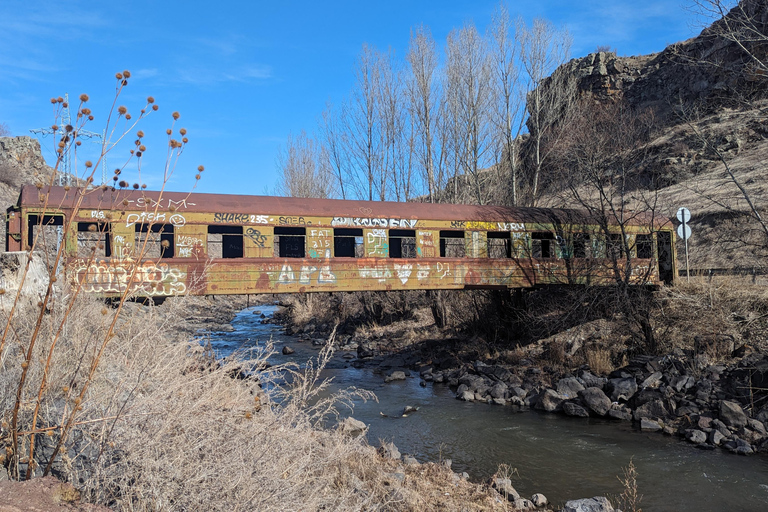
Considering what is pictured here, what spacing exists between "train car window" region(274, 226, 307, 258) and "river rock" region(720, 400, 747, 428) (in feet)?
27.4

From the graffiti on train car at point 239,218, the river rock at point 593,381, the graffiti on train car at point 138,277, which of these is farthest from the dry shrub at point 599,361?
the graffiti on train car at point 138,277

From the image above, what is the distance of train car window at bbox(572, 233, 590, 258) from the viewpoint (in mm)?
14094

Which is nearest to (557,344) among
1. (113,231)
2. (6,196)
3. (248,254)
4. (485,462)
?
(485,462)

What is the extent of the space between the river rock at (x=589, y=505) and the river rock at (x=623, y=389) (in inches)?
205

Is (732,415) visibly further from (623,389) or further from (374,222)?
(374,222)

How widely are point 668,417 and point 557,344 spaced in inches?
174

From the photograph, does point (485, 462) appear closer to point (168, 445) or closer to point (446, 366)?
point (168, 445)

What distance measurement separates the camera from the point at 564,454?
8.10m

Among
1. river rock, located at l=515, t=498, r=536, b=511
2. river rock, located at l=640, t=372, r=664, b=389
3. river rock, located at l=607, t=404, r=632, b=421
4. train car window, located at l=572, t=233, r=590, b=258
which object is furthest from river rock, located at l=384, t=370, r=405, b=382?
river rock, located at l=515, t=498, r=536, b=511

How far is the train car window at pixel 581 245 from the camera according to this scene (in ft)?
46.2

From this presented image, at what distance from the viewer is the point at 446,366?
48.6ft

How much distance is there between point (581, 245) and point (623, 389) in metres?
4.79

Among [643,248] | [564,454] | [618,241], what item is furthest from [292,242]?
[643,248]

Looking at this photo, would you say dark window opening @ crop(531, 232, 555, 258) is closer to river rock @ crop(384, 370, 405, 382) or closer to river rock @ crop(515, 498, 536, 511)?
river rock @ crop(384, 370, 405, 382)
